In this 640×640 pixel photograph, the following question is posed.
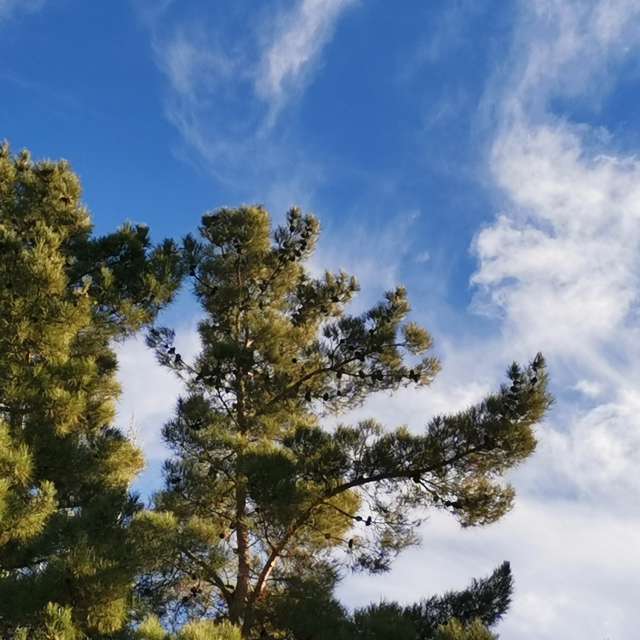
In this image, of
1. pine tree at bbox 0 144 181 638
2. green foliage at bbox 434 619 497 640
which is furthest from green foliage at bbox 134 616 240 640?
green foliage at bbox 434 619 497 640

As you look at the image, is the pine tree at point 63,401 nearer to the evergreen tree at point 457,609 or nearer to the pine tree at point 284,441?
the pine tree at point 284,441

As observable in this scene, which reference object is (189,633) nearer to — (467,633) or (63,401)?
(467,633)

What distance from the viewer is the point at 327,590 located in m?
8.77

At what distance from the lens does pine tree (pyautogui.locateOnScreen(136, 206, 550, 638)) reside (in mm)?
→ 8195

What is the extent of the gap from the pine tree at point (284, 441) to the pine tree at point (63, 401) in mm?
678

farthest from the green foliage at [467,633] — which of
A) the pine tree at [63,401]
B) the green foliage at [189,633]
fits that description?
the pine tree at [63,401]

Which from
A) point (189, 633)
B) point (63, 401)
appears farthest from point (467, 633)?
point (63, 401)

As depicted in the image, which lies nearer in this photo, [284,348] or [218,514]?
[218,514]

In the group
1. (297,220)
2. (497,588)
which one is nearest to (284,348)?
(297,220)

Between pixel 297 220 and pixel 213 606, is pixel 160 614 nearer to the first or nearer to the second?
pixel 213 606

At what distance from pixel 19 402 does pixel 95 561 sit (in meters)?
3.26

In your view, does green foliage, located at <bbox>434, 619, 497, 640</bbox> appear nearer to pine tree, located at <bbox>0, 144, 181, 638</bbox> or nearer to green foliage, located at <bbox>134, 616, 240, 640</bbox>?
green foliage, located at <bbox>134, 616, 240, 640</bbox>

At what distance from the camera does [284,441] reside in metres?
8.73

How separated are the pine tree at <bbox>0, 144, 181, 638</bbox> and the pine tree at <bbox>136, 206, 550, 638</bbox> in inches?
26.7
